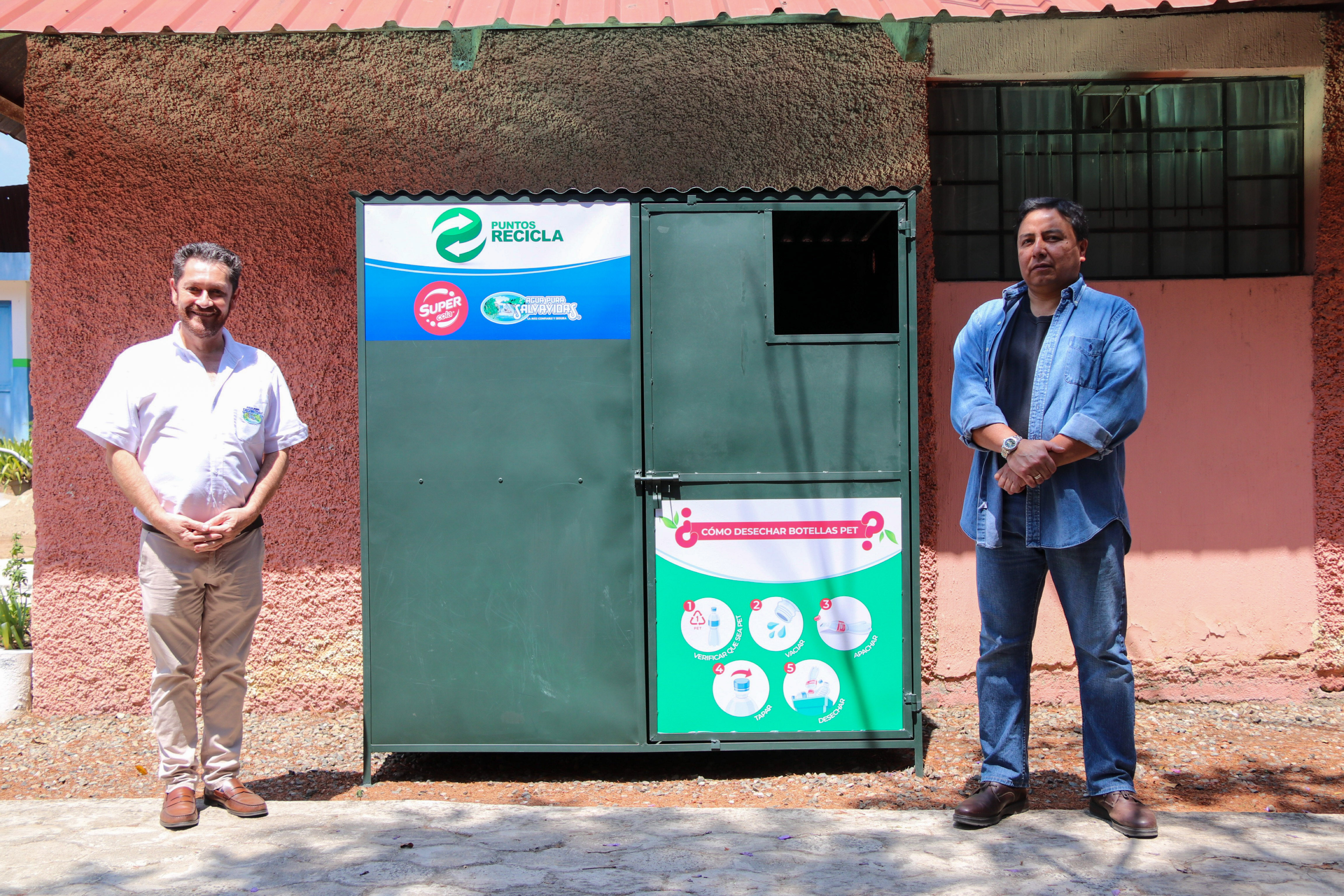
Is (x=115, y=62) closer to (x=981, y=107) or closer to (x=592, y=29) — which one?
(x=592, y=29)

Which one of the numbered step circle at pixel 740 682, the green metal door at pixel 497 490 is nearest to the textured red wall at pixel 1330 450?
the numbered step circle at pixel 740 682

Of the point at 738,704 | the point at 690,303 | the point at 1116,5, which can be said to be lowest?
the point at 738,704

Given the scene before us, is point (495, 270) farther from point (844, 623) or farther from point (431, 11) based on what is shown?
point (844, 623)

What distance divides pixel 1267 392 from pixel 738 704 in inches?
126

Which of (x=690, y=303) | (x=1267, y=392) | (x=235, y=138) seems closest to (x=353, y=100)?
(x=235, y=138)

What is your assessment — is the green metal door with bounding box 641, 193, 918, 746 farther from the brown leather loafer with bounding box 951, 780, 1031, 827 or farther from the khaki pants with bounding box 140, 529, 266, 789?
the khaki pants with bounding box 140, 529, 266, 789

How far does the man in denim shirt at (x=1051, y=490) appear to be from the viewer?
2895 mm

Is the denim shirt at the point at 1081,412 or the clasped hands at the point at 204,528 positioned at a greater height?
the denim shirt at the point at 1081,412

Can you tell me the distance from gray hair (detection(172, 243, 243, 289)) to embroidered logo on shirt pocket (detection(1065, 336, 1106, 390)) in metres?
2.76

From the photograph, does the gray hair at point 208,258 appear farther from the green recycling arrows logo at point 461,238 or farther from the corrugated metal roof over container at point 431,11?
the corrugated metal roof over container at point 431,11

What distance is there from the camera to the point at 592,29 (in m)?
4.60

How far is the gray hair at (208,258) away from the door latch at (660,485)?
1.59 m

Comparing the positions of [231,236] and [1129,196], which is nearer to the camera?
[231,236]

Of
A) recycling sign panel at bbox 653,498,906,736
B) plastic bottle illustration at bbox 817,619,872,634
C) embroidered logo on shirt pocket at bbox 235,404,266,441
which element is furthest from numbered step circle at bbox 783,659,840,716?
embroidered logo on shirt pocket at bbox 235,404,266,441
